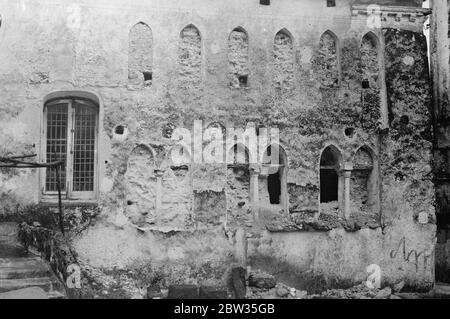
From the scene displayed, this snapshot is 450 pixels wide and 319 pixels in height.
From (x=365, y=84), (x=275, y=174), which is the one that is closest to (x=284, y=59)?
(x=365, y=84)

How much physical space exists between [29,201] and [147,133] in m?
2.63

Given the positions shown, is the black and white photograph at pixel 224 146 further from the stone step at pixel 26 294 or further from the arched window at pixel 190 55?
the stone step at pixel 26 294

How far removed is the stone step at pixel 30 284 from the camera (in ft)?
26.6

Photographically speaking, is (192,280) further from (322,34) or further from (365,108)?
(322,34)

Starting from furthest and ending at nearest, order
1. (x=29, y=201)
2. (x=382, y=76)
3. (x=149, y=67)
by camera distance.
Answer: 1. (x=382, y=76)
2. (x=149, y=67)
3. (x=29, y=201)

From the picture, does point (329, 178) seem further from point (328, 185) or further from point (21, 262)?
point (21, 262)

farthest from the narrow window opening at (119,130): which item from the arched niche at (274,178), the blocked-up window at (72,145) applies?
the arched niche at (274,178)

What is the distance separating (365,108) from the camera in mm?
11273

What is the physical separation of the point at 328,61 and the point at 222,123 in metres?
2.81

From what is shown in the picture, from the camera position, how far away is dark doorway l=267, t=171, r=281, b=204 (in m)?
11.1

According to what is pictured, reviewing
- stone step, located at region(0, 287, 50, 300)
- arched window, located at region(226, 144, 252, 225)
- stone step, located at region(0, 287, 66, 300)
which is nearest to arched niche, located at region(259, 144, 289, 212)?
arched window, located at region(226, 144, 252, 225)

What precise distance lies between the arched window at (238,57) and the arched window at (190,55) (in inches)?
26.8

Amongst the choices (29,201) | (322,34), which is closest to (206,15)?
(322,34)

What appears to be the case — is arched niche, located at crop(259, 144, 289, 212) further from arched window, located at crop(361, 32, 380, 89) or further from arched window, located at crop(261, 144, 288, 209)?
arched window, located at crop(361, 32, 380, 89)
